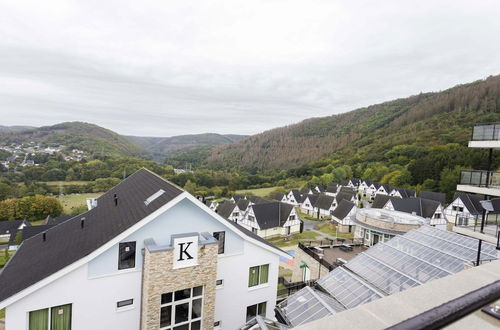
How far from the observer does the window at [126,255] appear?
9438 mm

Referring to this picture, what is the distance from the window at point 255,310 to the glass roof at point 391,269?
256cm

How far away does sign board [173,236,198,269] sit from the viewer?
9.06 meters

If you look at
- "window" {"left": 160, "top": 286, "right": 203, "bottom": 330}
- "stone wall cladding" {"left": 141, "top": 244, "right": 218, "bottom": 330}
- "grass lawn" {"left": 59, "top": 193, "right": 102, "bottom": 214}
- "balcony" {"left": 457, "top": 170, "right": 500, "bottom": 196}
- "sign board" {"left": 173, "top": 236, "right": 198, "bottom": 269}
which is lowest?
"grass lawn" {"left": 59, "top": 193, "right": 102, "bottom": 214}

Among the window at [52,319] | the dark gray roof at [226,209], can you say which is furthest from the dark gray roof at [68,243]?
the dark gray roof at [226,209]

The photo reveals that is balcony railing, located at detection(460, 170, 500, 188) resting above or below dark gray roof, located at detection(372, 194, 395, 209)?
above

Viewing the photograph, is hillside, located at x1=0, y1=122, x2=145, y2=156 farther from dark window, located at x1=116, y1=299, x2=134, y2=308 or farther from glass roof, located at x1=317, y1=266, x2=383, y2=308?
glass roof, located at x1=317, y1=266, x2=383, y2=308

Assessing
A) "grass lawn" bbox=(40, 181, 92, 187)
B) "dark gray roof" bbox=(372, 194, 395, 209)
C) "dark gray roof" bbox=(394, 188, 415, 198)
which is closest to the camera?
"dark gray roof" bbox=(372, 194, 395, 209)

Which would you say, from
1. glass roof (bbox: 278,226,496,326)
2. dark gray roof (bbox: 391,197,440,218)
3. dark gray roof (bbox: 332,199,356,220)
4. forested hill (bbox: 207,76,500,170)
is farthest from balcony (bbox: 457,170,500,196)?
forested hill (bbox: 207,76,500,170)

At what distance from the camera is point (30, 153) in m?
120

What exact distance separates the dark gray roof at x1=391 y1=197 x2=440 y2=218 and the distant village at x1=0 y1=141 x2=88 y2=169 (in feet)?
398

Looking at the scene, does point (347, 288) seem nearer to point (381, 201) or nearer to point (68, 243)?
point (68, 243)

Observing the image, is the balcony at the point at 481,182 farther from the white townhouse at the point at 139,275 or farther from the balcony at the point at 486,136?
the white townhouse at the point at 139,275

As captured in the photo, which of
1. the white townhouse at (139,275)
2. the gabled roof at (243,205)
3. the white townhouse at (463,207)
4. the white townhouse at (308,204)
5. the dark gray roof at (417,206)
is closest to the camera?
the white townhouse at (139,275)

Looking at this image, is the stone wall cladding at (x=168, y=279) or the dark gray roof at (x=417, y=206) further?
the dark gray roof at (x=417, y=206)
